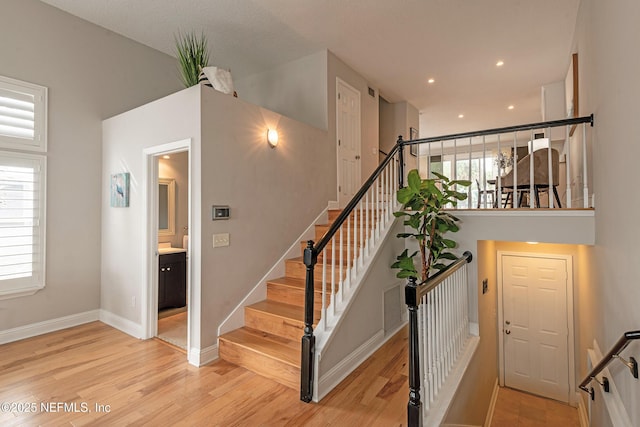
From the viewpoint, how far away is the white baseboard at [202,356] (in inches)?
116

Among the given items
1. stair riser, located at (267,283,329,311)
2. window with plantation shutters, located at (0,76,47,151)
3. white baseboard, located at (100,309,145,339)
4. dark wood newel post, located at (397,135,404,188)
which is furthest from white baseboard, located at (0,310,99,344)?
dark wood newel post, located at (397,135,404,188)

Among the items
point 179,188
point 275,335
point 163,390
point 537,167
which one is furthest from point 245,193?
point 537,167

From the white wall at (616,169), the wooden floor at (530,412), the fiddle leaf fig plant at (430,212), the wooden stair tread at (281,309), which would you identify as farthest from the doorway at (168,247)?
the wooden floor at (530,412)

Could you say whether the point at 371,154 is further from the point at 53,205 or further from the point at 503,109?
the point at 53,205

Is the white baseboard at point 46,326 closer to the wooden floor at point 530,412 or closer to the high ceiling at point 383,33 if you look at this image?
the high ceiling at point 383,33

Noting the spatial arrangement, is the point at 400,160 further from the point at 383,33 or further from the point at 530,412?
the point at 530,412

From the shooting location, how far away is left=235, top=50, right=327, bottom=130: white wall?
15.8ft

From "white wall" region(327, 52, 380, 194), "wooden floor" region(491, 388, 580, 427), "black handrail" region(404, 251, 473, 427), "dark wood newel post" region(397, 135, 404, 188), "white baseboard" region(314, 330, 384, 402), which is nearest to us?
"black handrail" region(404, 251, 473, 427)

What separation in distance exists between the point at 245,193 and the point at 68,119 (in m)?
2.58

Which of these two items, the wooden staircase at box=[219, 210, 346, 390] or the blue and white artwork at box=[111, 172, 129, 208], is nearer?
the wooden staircase at box=[219, 210, 346, 390]

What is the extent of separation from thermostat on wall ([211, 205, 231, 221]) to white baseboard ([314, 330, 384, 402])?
176 cm

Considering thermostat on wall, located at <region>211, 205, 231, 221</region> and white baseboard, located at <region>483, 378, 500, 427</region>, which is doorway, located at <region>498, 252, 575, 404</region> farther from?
thermostat on wall, located at <region>211, 205, 231, 221</region>

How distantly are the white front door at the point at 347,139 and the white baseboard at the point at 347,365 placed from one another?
7.79ft

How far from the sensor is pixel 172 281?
14.8 ft
